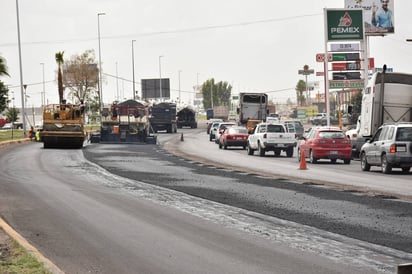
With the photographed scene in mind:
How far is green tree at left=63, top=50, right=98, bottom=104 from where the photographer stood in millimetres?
120188

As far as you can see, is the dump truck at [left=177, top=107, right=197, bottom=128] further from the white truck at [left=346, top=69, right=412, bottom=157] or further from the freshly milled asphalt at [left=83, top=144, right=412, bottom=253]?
the freshly milled asphalt at [left=83, top=144, right=412, bottom=253]

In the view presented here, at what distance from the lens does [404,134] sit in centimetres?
2680

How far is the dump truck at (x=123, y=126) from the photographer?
5572 cm

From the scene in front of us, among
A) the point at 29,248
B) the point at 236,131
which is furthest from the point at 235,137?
the point at 29,248

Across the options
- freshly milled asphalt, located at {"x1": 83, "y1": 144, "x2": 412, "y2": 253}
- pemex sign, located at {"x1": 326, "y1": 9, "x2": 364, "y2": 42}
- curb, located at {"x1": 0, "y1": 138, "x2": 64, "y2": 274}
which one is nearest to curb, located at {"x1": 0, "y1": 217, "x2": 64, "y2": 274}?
curb, located at {"x1": 0, "y1": 138, "x2": 64, "y2": 274}

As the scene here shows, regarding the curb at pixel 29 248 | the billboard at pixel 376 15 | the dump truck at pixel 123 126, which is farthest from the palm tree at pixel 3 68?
the curb at pixel 29 248

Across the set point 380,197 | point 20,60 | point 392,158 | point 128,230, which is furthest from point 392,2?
point 128,230

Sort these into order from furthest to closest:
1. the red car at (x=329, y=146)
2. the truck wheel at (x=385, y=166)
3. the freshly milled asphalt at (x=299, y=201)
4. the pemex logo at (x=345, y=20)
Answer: the pemex logo at (x=345, y=20)
the red car at (x=329, y=146)
the truck wheel at (x=385, y=166)
the freshly milled asphalt at (x=299, y=201)

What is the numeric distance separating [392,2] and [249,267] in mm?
69285

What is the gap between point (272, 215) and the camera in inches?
613

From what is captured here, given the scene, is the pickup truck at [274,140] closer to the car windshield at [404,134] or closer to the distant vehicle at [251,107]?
the car windshield at [404,134]

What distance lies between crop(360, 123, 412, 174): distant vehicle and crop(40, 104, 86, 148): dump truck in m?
23.5

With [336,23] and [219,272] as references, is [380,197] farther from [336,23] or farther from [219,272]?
[336,23]

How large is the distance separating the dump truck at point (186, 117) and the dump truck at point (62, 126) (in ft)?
197
